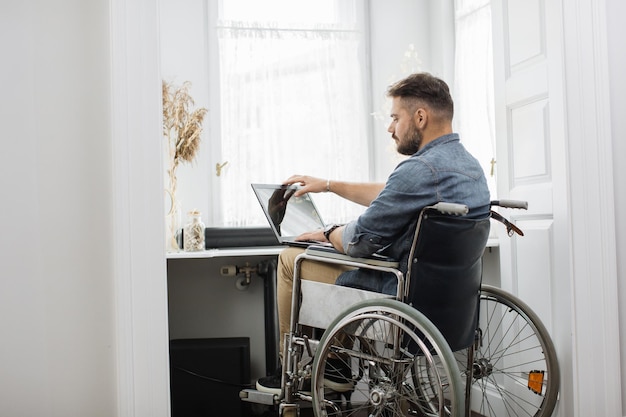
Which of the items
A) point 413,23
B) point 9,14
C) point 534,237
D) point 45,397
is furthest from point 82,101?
point 413,23

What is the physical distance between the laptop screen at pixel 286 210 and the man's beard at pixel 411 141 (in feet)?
1.80

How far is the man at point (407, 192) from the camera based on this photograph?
1873mm

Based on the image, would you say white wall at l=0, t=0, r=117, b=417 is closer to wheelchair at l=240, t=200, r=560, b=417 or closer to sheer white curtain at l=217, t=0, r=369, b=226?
wheelchair at l=240, t=200, r=560, b=417

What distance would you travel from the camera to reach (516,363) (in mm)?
2504

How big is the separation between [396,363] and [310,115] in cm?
197

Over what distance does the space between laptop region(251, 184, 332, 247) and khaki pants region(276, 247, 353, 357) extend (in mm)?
69

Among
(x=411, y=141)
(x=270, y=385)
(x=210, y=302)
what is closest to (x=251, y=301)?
(x=210, y=302)

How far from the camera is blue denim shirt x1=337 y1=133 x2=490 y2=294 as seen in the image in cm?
186

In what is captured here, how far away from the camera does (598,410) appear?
6.97ft

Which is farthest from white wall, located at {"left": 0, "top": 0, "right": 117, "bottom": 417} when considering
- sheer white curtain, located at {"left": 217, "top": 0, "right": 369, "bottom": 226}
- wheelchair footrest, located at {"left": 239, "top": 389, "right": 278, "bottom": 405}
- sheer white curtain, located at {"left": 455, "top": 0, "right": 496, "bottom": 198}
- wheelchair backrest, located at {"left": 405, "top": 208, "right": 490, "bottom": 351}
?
sheer white curtain, located at {"left": 455, "top": 0, "right": 496, "bottom": 198}

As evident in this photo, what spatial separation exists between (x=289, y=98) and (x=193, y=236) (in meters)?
1.01

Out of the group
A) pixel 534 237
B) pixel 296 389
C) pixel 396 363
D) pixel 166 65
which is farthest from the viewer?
pixel 166 65

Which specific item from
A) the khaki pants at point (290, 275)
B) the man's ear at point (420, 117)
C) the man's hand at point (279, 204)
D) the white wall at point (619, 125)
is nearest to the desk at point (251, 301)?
the man's hand at point (279, 204)

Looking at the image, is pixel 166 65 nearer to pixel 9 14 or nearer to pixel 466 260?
pixel 9 14
